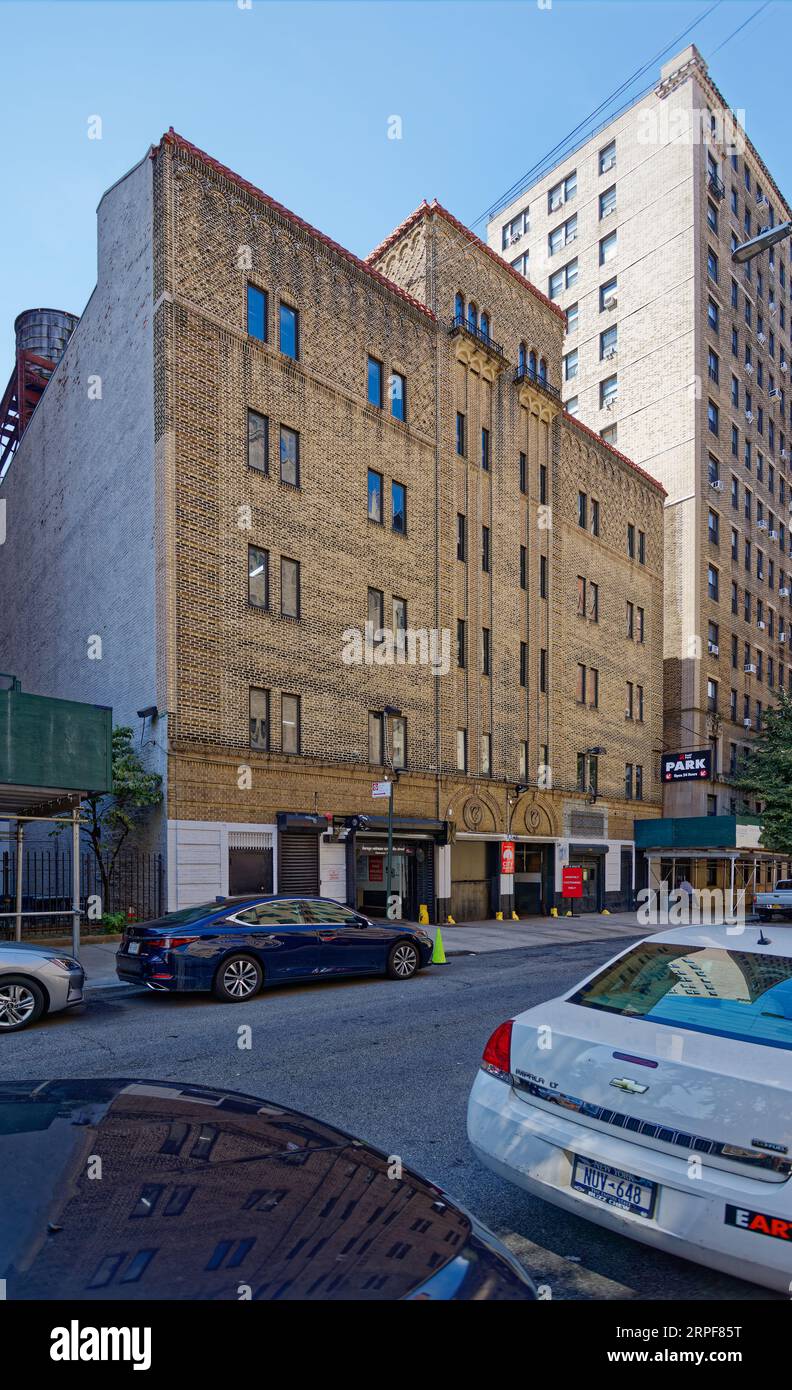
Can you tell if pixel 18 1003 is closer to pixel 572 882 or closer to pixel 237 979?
pixel 237 979

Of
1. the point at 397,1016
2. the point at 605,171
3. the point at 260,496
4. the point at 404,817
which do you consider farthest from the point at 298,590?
the point at 605,171

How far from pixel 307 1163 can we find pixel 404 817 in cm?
2100

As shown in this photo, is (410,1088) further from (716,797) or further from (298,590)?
(716,797)

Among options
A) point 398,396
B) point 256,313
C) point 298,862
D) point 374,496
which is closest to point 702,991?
point 298,862

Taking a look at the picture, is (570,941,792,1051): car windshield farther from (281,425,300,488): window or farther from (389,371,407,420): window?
(389,371,407,420): window

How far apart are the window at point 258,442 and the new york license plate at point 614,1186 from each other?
19.3 metres

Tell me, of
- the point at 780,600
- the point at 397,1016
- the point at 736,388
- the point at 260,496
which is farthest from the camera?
the point at 780,600

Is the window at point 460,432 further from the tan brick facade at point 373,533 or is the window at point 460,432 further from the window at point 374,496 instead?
the window at point 374,496

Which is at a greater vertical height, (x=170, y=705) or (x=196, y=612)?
(x=196, y=612)

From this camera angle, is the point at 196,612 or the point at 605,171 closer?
the point at 196,612

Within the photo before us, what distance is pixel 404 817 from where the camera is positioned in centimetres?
2356

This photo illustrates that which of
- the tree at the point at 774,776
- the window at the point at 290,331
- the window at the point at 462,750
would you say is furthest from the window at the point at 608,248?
the window at the point at 462,750

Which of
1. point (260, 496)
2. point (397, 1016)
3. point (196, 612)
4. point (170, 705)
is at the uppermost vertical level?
point (260, 496)

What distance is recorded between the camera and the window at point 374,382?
81.2ft
